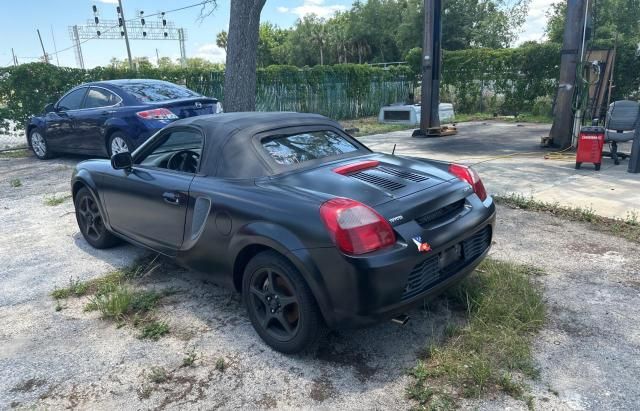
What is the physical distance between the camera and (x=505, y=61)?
17141 mm

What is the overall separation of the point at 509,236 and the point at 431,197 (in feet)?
7.49

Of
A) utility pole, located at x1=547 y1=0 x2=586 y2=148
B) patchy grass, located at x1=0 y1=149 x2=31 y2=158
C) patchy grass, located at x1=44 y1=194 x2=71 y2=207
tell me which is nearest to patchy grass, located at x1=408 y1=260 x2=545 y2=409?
patchy grass, located at x1=44 y1=194 x2=71 y2=207

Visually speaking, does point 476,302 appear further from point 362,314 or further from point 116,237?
point 116,237

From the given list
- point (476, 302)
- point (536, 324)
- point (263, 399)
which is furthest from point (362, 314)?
point (536, 324)

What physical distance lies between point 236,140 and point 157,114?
16.2ft

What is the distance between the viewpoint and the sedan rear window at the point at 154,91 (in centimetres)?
800

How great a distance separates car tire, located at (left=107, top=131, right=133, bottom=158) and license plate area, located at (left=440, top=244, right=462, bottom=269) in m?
6.46

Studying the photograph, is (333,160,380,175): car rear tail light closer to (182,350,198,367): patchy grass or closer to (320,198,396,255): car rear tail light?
(320,198,396,255): car rear tail light

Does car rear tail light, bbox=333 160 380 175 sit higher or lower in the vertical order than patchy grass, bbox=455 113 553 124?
higher

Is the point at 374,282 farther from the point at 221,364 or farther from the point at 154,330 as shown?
the point at 154,330

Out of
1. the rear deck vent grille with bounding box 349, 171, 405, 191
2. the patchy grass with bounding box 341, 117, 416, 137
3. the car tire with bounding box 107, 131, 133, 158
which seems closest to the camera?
the rear deck vent grille with bounding box 349, 171, 405, 191

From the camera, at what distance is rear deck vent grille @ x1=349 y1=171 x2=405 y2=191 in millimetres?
2931

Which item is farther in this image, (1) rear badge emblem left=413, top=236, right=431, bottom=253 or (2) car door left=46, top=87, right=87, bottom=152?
(2) car door left=46, top=87, right=87, bottom=152

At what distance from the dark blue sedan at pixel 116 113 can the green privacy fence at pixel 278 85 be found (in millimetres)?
3114
